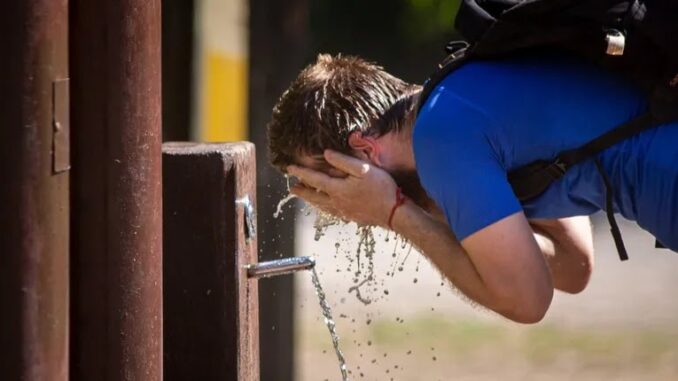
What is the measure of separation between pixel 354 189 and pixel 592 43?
1.76 feet

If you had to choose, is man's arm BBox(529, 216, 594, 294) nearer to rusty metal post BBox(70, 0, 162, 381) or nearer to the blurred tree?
rusty metal post BBox(70, 0, 162, 381)

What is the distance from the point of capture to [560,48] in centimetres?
263

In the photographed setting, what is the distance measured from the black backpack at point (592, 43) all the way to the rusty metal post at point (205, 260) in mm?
468

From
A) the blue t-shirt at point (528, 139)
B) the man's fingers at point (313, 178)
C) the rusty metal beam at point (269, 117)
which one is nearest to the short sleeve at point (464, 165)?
the blue t-shirt at point (528, 139)

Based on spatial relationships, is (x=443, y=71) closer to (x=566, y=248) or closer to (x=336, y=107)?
(x=336, y=107)

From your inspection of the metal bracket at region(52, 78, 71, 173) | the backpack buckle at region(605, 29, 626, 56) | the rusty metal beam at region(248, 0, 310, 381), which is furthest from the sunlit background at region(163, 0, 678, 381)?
the metal bracket at region(52, 78, 71, 173)

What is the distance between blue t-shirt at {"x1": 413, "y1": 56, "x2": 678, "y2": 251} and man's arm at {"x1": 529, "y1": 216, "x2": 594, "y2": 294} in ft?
1.60

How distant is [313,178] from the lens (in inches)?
113

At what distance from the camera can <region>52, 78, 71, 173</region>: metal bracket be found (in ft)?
7.30

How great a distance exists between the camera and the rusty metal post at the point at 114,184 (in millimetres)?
2307

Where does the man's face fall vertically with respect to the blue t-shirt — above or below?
below

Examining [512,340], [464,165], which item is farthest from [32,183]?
[512,340]

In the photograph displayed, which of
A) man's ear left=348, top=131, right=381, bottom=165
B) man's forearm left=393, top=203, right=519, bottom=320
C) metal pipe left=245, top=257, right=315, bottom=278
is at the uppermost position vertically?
man's ear left=348, top=131, right=381, bottom=165

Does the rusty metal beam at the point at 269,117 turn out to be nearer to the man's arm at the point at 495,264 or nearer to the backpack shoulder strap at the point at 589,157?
the man's arm at the point at 495,264
